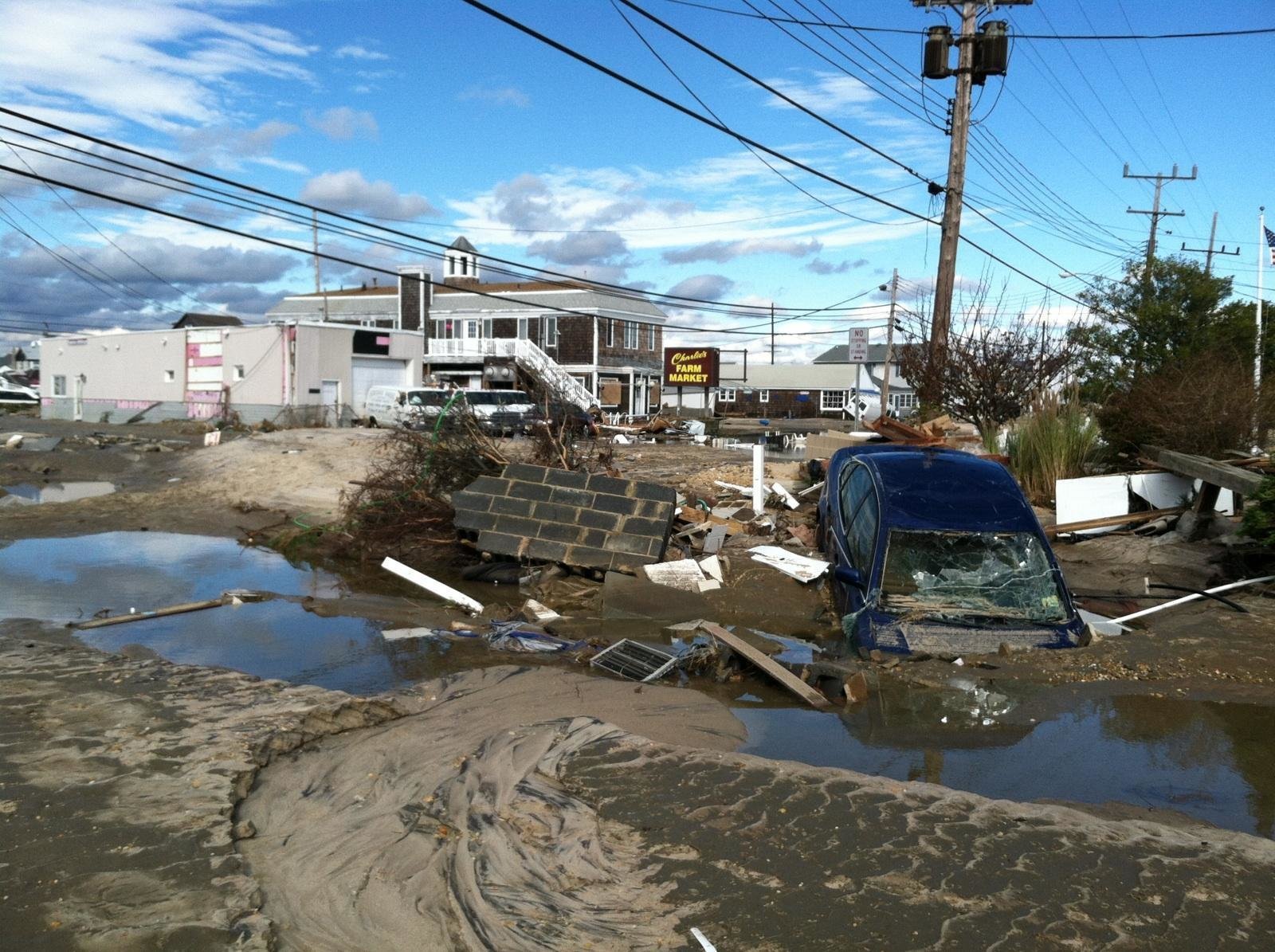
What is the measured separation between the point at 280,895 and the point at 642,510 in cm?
822

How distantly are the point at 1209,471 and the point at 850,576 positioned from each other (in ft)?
18.5

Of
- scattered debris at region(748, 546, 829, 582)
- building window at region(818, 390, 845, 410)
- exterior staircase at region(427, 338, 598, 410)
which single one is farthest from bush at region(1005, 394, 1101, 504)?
building window at region(818, 390, 845, 410)

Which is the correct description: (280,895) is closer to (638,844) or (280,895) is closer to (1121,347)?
(638,844)

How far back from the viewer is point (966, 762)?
21.4 feet

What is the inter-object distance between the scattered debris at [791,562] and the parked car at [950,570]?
4.15ft

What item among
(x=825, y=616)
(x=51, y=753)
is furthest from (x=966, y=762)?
(x=51, y=753)

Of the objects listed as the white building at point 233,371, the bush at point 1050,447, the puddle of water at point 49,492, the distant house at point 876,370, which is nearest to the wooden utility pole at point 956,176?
the bush at point 1050,447

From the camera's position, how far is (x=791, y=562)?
11617mm

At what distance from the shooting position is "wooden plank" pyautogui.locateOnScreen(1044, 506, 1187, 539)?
13672mm

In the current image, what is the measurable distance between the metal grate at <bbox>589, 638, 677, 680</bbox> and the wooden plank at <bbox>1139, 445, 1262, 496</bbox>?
6.64m

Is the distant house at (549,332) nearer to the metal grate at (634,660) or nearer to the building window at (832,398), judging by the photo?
the building window at (832,398)

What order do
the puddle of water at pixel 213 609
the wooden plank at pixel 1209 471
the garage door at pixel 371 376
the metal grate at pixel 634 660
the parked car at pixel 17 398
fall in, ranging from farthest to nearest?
Result: the parked car at pixel 17 398, the garage door at pixel 371 376, the wooden plank at pixel 1209 471, the puddle of water at pixel 213 609, the metal grate at pixel 634 660

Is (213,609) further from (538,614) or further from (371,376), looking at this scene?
(371,376)

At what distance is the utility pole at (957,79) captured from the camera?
18734 millimetres
